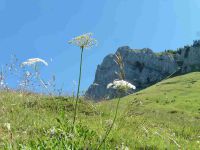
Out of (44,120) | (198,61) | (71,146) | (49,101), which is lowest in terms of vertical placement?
(71,146)

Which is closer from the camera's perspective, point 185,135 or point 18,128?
point 18,128

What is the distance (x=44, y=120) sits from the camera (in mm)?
12422

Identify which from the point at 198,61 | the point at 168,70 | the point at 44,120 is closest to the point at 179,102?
the point at 44,120

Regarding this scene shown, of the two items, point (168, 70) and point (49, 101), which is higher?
point (168, 70)

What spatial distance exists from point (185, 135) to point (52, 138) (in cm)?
847

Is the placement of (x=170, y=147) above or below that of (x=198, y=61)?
below

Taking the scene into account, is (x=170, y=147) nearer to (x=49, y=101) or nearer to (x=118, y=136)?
(x=118, y=136)

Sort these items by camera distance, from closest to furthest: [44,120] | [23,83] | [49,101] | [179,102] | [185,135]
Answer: [23,83] → [44,120] → [185,135] → [49,101] → [179,102]

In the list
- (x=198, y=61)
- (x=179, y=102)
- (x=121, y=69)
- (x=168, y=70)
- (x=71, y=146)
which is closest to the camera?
(x=121, y=69)

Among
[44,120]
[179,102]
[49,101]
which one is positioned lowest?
[44,120]

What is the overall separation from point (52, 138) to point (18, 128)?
4123mm

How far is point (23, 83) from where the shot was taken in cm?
964

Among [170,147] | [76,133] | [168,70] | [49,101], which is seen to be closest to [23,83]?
[76,133]

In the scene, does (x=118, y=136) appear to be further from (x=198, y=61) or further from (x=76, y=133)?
(x=198, y=61)
